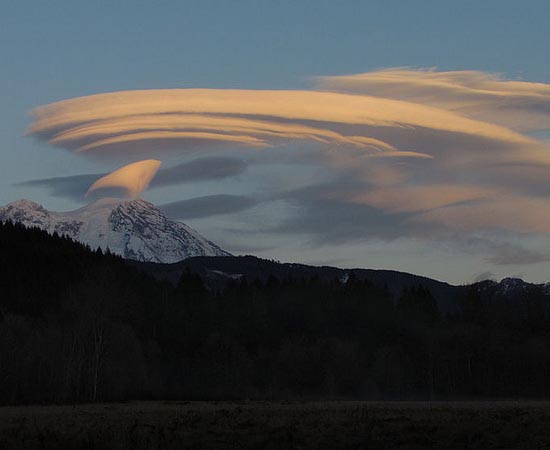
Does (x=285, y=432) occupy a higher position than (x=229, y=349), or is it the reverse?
(x=229, y=349)

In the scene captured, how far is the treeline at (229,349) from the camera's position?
11175cm

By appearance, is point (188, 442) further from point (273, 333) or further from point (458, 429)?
point (273, 333)

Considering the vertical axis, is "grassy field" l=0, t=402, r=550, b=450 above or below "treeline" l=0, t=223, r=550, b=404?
below

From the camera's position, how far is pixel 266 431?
157 ft

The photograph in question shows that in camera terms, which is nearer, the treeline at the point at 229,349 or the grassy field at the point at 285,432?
the grassy field at the point at 285,432

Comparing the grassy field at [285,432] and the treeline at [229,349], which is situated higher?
the treeline at [229,349]

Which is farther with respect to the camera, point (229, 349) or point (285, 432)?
point (229, 349)

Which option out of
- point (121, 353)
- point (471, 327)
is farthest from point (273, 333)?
point (121, 353)

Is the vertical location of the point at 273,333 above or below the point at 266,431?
above

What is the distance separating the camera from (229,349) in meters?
163

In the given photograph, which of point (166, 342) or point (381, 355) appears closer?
point (381, 355)

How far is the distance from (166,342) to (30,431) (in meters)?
125

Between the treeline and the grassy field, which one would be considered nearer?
the grassy field

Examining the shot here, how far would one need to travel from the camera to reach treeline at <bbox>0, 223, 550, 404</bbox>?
4400 inches
